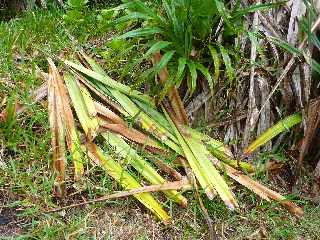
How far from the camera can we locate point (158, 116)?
9.75 ft

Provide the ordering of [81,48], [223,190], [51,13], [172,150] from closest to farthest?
[223,190] → [172,150] → [81,48] → [51,13]

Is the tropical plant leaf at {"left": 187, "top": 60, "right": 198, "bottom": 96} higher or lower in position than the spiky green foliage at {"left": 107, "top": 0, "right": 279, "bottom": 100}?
lower

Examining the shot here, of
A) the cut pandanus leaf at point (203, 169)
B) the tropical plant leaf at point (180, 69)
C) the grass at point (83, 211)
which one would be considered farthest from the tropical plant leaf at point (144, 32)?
the grass at point (83, 211)

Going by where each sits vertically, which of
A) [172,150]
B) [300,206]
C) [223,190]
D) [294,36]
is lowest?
[300,206]

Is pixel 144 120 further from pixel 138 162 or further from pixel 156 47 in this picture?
pixel 156 47

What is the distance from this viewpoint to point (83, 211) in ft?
8.67

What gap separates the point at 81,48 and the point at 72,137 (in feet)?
2.73

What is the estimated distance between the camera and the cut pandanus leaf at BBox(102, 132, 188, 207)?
2715 mm

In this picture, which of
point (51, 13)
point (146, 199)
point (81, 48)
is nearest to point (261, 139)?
point (146, 199)

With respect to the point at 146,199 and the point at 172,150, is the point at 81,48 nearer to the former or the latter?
the point at 172,150

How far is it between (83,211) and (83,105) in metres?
0.58

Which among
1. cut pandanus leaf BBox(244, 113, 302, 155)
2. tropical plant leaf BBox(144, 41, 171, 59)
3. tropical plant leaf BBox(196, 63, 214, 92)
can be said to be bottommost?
cut pandanus leaf BBox(244, 113, 302, 155)

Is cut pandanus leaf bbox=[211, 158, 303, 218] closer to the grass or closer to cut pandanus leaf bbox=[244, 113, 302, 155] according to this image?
the grass

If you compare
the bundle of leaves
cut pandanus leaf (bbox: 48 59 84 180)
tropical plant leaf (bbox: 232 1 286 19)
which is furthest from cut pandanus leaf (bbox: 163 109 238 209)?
tropical plant leaf (bbox: 232 1 286 19)
